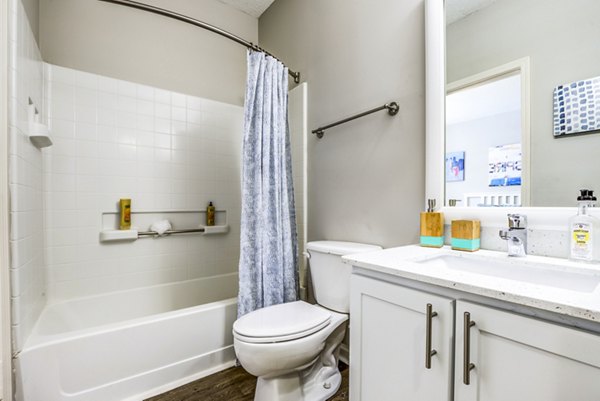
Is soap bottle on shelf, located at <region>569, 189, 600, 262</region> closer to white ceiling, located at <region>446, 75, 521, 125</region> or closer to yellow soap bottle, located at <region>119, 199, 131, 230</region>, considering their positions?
white ceiling, located at <region>446, 75, 521, 125</region>

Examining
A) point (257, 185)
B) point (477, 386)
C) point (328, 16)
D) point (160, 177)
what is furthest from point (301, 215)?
point (477, 386)

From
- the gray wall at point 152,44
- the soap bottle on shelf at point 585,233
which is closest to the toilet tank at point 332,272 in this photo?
the soap bottle on shelf at point 585,233

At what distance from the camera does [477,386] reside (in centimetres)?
66

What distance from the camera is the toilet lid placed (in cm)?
118

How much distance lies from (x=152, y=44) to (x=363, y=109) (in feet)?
5.54

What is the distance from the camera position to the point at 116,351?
1344mm

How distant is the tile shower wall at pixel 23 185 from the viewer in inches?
44.6

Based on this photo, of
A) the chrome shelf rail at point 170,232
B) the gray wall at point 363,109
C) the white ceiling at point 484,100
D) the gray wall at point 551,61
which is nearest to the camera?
the gray wall at point 551,61

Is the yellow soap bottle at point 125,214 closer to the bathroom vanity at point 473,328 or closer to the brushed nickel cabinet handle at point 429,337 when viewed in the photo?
the bathroom vanity at point 473,328

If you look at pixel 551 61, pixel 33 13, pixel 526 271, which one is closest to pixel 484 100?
pixel 551 61

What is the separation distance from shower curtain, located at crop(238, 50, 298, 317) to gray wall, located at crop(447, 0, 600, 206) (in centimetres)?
111

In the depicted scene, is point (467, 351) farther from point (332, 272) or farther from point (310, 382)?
point (310, 382)

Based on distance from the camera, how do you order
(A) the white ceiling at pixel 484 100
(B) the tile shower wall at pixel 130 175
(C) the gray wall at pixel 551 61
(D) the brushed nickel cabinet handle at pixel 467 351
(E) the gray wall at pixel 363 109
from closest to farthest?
1. (D) the brushed nickel cabinet handle at pixel 467 351
2. (C) the gray wall at pixel 551 61
3. (A) the white ceiling at pixel 484 100
4. (E) the gray wall at pixel 363 109
5. (B) the tile shower wall at pixel 130 175

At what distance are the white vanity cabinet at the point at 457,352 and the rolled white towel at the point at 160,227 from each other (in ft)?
5.27
